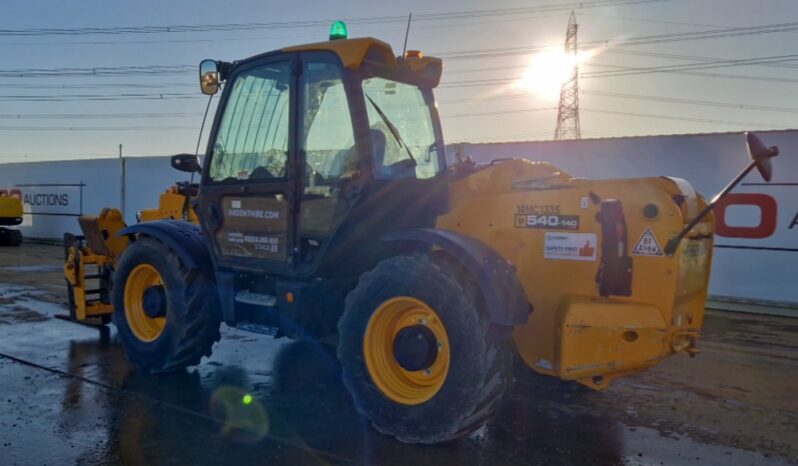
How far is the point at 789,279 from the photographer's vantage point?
9.66m

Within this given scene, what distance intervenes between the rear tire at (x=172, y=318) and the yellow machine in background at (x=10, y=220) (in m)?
16.2

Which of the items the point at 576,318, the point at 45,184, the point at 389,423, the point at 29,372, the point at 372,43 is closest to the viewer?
→ the point at 576,318

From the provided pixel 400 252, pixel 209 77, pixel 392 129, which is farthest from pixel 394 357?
pixel 209 77

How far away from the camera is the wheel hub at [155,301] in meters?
5.89

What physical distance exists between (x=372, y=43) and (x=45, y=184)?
19.5 metres

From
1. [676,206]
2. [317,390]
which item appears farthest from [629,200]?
[317,390]

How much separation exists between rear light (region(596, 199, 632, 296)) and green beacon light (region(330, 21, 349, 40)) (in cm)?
231

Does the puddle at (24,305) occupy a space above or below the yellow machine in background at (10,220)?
below

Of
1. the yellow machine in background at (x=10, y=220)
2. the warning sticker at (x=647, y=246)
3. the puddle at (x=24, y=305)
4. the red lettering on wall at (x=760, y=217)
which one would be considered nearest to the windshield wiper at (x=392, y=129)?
the warning sticker at (x=647, y=246)

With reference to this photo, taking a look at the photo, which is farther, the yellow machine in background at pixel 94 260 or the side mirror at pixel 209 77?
the yellow machine in background at pixel 94 260

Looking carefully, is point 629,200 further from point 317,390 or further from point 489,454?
point 317,390

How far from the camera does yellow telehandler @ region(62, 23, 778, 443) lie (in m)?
4.04

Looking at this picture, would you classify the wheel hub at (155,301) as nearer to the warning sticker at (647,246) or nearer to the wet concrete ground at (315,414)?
the wet concrete ground at (315,414)

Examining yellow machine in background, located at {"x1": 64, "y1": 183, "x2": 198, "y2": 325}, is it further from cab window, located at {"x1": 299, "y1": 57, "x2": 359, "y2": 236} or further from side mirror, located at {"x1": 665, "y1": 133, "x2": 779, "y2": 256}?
side mirror, located at {"x1": 665, "y1": 133, "x2": 779, "y2": 256}
